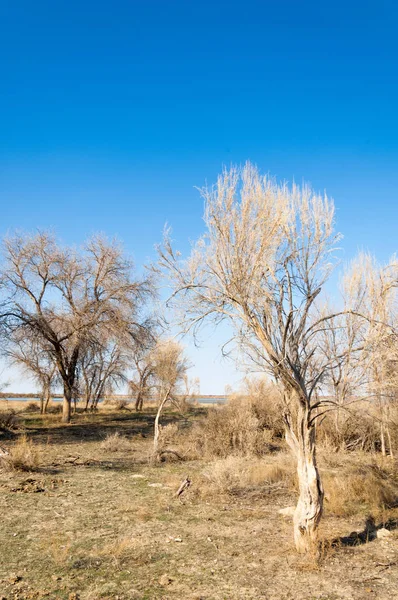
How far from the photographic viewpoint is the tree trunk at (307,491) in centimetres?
531

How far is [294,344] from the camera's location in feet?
18.6

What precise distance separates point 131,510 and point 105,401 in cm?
4418

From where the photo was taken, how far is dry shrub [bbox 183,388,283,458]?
540 inches

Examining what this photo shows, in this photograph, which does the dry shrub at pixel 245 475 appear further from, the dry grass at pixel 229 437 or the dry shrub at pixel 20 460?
the dry shrub at pixel 20 460

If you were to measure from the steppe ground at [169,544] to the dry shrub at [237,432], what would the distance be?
384cm

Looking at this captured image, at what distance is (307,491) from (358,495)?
3.88m

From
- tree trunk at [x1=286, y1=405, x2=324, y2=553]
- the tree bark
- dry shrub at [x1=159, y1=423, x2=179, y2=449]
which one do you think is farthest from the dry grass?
the tree bark

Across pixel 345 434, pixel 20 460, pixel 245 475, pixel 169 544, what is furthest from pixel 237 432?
pixel 169 544

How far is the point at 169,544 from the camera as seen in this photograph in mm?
5938

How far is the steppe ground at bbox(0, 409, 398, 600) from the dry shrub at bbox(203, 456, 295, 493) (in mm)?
112

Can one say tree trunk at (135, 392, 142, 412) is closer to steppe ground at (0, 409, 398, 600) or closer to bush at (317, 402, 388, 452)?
bush at (317, 402, 388, 452)

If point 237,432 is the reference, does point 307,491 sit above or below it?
below

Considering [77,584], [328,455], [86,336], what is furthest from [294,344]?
[86,336]

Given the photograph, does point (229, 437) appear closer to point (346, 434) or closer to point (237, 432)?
point (237, 432)
